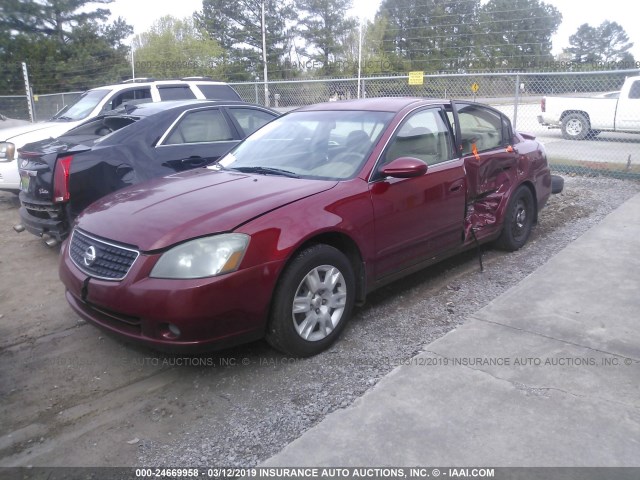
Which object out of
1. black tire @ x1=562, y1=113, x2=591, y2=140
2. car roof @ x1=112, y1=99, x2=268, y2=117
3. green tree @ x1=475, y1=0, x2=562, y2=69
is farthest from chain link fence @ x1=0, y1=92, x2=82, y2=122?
green tree @ x1=475, y1=0, x2=562, y2=69

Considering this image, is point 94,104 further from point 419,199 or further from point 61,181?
point 419,199

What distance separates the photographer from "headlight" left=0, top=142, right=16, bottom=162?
303 inches

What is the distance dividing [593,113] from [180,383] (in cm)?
1433

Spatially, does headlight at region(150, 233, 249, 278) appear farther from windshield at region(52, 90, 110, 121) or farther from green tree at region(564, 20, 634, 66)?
green tree at region(564, 20, 634, 66)

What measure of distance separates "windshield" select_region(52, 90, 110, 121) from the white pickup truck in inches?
446

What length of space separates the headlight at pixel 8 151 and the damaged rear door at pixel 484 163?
6144mm

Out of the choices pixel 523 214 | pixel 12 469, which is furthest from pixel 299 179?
pixel 523 214

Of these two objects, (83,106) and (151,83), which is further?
→ (151,83)

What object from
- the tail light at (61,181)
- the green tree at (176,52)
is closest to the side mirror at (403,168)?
the tail light at (61,181)

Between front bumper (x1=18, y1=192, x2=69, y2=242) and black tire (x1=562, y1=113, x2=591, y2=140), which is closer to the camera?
front bumper (x1=18, y1=192, x2=69, y2=242)

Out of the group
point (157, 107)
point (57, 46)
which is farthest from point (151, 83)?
point (57, 46)

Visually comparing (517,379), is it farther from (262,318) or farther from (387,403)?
(262,318)

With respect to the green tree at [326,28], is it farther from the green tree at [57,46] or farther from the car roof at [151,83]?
the car roof at [151,83]

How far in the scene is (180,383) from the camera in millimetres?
3381
